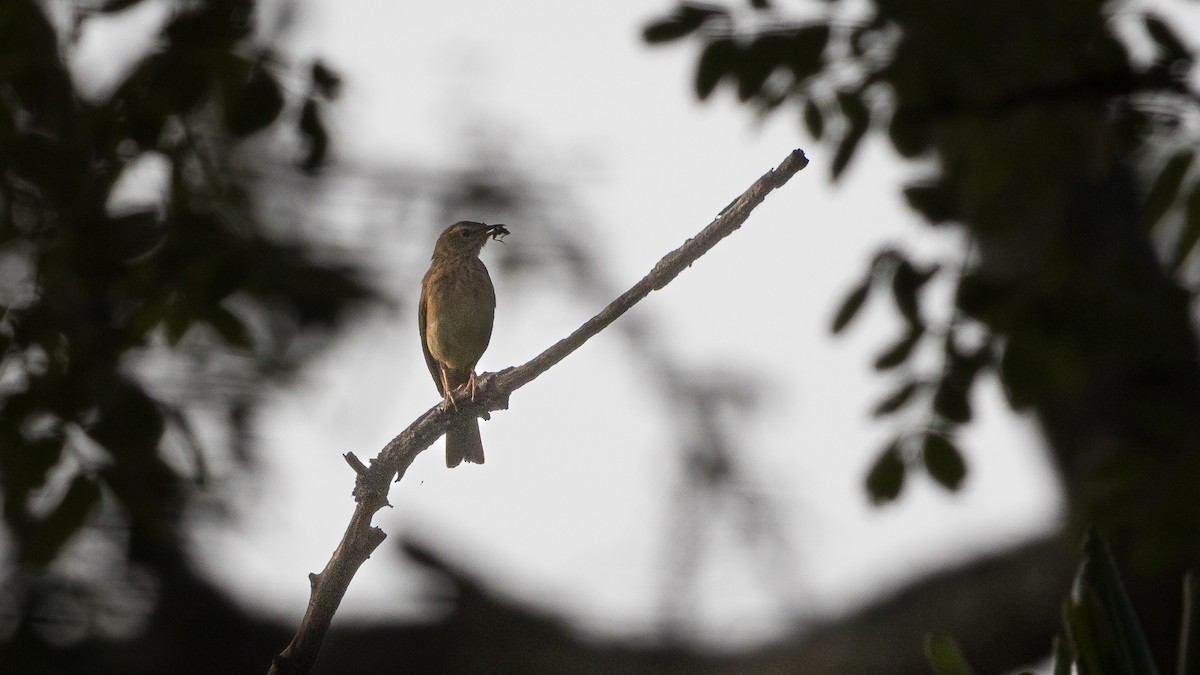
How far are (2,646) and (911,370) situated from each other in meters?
3.57

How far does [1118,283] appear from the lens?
17.0 feet

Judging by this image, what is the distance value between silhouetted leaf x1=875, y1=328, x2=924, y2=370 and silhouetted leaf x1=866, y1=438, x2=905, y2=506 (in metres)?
0.28

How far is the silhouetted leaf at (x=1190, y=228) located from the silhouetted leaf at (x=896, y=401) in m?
0.99

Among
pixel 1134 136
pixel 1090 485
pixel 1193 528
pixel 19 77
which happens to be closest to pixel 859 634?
pixel 1090 485

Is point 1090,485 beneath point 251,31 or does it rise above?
beneath

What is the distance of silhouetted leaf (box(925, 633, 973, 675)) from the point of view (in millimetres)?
2236

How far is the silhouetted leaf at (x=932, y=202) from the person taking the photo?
4.91 meters

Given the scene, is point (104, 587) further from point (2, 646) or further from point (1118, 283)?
point (1118, 283)

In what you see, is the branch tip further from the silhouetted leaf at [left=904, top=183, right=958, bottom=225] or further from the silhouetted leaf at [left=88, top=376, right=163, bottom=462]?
the silhouetted leaf at [left=904, top=183, right=958, bottom=225]

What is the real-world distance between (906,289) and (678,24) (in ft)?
4.01

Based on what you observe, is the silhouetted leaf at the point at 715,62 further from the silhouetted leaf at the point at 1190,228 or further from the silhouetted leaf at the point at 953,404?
the silhouetted leaf at the point at 1190,228

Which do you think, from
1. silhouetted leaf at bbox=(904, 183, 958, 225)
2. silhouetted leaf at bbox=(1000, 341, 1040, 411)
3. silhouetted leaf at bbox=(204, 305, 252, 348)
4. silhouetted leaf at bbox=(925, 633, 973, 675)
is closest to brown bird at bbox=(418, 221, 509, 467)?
silhouetted leaf at bbox=(204, 305, 252, 348)

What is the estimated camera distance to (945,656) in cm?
225

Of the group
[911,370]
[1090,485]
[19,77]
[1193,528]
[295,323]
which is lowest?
[1193,528]
